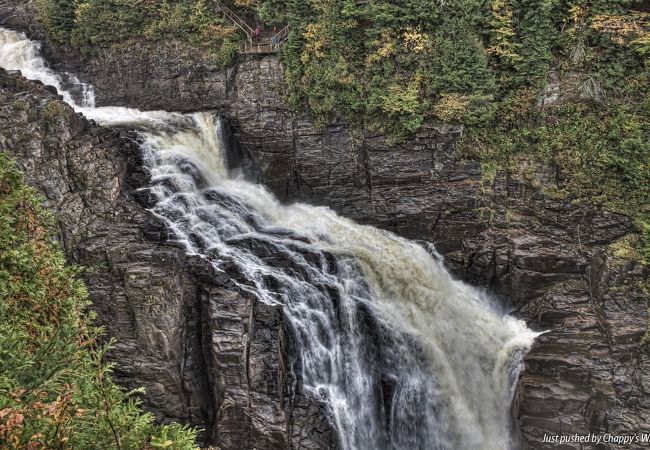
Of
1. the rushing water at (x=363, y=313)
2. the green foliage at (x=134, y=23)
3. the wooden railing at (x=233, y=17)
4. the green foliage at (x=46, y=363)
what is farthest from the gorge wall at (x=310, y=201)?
the green foliage at (x=46, y=363)

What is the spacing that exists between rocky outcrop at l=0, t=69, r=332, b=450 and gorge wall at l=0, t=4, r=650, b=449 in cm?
4

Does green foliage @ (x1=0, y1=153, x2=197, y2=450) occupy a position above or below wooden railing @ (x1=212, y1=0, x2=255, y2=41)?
below

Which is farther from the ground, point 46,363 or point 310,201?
point 310,201

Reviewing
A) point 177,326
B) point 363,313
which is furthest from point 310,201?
point 177,326

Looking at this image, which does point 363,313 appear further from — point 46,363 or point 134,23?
point 134,23

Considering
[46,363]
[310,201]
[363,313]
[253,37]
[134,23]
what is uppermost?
[134,23]

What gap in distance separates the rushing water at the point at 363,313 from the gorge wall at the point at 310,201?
836 millimetres

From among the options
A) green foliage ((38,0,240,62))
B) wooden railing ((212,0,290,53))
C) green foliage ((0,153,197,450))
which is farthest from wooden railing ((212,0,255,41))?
green foliage ((0,153,197,450))

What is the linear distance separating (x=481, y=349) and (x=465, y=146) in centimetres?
872

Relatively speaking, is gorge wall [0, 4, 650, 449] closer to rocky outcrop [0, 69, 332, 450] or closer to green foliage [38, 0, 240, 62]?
rocky outcrop [0, 69, 332, 450]

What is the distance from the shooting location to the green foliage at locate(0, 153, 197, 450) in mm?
4609

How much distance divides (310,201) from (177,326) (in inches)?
379

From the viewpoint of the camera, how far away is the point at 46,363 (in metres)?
5.86

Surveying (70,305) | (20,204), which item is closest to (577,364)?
(70,305)
